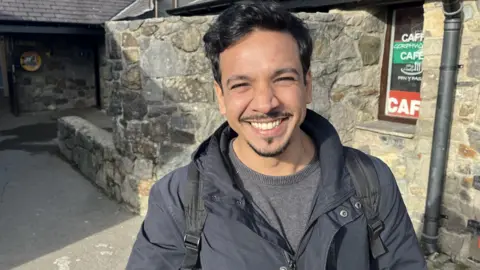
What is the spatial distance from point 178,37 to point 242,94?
2.59 metres

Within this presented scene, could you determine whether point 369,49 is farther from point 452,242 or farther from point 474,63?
point 452,242

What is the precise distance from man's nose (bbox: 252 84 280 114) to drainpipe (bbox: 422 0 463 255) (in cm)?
Result: 237

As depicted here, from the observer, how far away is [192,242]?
124 centimetres

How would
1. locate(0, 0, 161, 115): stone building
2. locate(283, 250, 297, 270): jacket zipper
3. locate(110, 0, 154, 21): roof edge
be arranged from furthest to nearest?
locate(110, 0, 154, 21): roof edge, locate(0, 0, 161, 115): stone building, locate(283, 250, 297, 270): jacket zipper

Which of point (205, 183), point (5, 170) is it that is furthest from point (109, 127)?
point (205, 183)

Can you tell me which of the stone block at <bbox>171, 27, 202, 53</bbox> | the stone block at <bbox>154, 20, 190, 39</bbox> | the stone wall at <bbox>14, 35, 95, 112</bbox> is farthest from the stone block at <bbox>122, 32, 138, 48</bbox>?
the stone wall at <bbox>14, 35, 95, 112</bbox>

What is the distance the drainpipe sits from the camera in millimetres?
3119

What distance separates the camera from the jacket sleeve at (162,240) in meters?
1.26

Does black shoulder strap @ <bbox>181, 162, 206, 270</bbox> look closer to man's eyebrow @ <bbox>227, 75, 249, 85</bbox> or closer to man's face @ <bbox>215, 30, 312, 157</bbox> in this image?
man's face @ <bbox>215, 30, 312, 157</bbox>

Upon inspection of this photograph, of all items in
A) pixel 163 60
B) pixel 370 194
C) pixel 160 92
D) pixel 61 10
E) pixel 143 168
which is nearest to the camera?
pixel 370 194

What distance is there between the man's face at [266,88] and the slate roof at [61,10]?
9329 millimetres

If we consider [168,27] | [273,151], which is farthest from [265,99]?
[168,27]

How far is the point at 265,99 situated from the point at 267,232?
1.31 feet

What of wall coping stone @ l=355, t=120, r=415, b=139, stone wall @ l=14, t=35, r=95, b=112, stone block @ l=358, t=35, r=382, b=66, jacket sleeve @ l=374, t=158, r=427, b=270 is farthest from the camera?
stone wall @ l=14, t=35, r=95, b=112
